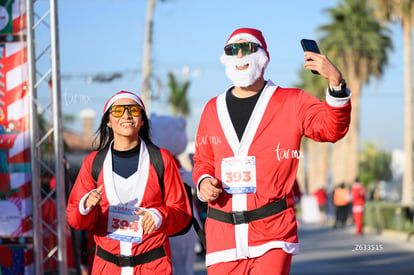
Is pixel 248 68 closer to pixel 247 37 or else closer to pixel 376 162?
pixel 247 37

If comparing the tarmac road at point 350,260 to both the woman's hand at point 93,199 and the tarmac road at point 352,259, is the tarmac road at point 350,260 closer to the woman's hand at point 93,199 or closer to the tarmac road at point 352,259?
the tarmac road at point 352,259

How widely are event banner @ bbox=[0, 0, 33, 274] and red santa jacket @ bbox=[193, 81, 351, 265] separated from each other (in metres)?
3.54

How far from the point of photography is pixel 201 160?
5.47m

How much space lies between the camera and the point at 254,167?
17.1 feet

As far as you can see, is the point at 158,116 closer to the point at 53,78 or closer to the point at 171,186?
the point at 53,78

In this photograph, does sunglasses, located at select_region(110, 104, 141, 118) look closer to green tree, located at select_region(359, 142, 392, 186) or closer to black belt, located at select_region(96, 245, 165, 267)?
black belt, located at select_region(96, 245, 165, 267)

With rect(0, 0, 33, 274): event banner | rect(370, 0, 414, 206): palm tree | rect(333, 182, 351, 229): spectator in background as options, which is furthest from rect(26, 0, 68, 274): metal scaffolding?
rect(370, 0, 414, 206): palm tree

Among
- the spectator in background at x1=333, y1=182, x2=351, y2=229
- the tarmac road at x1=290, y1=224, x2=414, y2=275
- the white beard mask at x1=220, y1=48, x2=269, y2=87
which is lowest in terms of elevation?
the spectator in background at x1=333, y1=182, x2=351, y2=229

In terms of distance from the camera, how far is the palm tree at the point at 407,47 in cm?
3478

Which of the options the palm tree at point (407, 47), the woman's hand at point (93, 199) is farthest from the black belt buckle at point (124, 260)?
the palm tree at point (407, 47)

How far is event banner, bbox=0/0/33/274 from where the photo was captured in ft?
27.6

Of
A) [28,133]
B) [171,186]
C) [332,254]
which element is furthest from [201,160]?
[332,254]

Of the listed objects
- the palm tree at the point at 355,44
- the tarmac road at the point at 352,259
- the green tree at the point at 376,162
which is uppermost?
the palm tree at the point at 355,44

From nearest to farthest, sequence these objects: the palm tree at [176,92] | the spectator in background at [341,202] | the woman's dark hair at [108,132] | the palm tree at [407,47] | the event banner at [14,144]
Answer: the woman's dark hair at [108,132] → the event banner at [14,144] → the spectator in background at [341,202] → the palm tree at [407,47] → the palm tree at [176,92]
